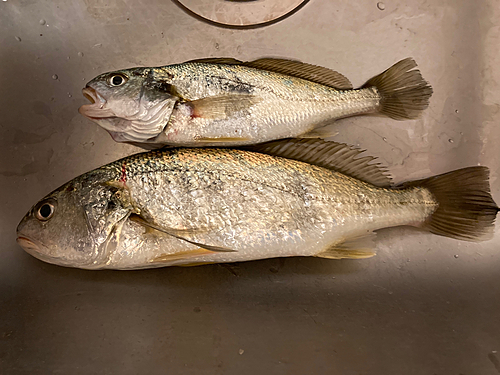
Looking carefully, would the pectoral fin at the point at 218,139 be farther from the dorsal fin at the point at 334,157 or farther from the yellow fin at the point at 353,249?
the yellow fin at the point at 353,249

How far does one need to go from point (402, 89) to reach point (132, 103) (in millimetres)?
999

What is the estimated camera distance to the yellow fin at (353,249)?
1.03 meters

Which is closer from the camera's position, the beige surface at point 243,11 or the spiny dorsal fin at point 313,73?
the spiny dorsal fin at point 313,73

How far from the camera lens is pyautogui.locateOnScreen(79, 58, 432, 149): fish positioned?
103cm

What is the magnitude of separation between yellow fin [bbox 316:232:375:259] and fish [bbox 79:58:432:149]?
39 centimetres

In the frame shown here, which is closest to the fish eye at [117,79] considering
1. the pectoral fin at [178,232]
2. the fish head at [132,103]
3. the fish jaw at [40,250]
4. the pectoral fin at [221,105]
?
the fish head at [132,103]

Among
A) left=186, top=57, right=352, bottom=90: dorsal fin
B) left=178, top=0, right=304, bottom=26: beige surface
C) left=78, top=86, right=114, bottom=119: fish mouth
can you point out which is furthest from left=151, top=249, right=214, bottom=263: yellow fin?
left=178, top=0, right=304, bottom=26: beige surface

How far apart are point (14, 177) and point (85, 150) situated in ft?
1.01

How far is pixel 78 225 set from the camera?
36.6 inches

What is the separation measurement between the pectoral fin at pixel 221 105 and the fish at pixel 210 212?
0.12 meters

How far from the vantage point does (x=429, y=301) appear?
1197 mm

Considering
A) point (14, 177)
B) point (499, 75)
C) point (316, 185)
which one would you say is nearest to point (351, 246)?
point (316, 185)

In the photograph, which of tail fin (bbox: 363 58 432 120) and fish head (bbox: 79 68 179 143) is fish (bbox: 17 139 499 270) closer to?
fish head (bbox: 79 68 179 143)

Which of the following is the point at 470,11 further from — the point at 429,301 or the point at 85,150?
the point at 85,150
